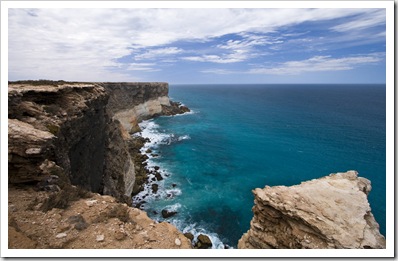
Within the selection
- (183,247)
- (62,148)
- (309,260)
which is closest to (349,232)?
(309,260)

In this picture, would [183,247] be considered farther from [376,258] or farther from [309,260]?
[376,258]

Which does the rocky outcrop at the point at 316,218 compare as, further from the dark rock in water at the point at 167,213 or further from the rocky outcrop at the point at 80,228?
the dark rock in water at the point at 167,213

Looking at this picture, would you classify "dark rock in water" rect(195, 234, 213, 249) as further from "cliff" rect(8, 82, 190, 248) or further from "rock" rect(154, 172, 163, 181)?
"rock" rect(154, 172, 163, 181)

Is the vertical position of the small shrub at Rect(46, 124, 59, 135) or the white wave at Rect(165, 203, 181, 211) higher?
the small shrub at Rect(46, 124, 59, 135)

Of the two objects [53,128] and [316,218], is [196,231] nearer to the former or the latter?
[316,218]

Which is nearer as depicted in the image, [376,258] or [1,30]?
[376,258]

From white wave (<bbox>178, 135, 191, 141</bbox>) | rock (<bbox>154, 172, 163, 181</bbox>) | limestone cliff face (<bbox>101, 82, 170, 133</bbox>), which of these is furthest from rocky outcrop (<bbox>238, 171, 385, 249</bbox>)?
white wave (<bbox>178, 135, 191, 141</bbox>)

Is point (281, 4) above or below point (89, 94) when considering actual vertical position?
above
